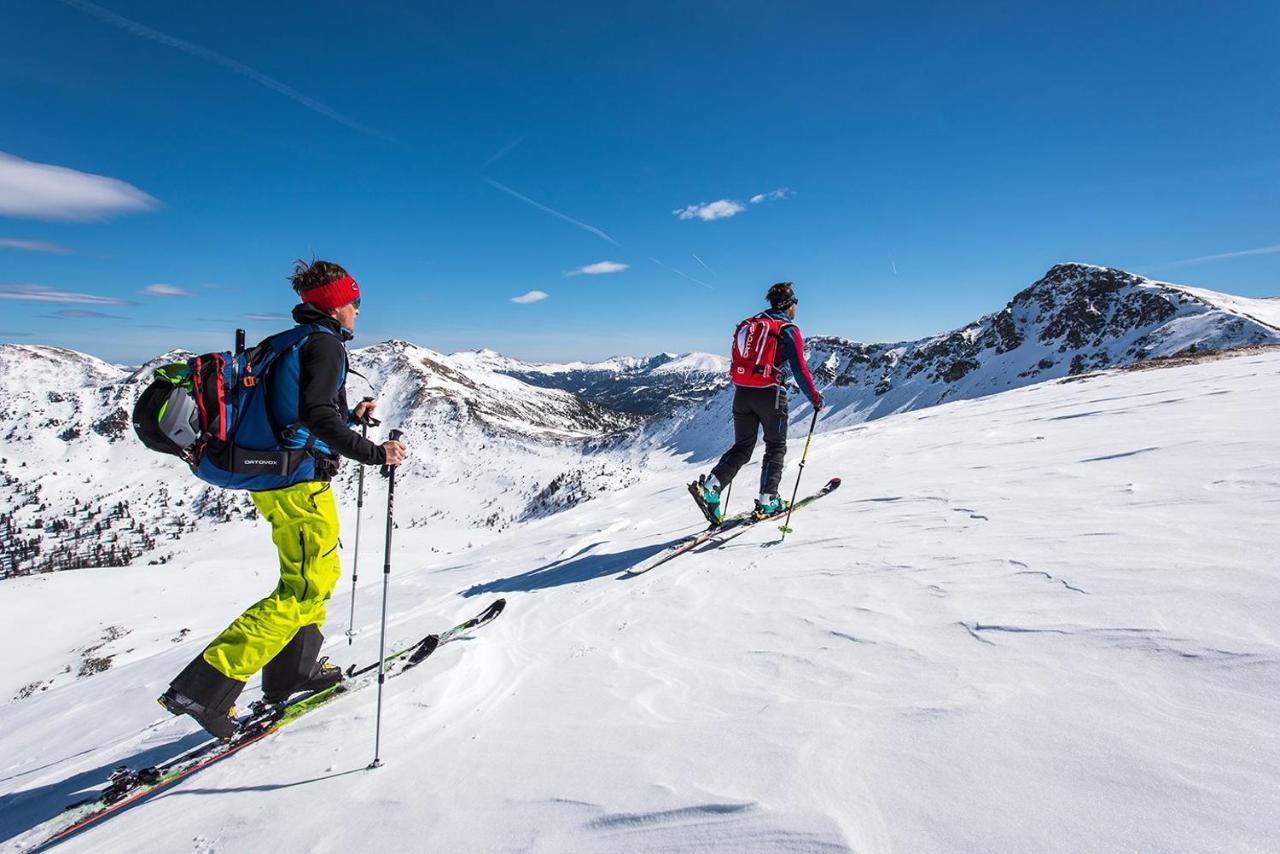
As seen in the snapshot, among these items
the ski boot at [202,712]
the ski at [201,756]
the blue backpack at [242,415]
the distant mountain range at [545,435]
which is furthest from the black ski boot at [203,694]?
the distant mountain range at [545,435]

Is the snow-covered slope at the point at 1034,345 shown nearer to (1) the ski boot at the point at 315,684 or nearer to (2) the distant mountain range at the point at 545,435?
(2) the distant mountain range at the point at 545,435

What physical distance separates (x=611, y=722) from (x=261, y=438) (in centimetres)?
324

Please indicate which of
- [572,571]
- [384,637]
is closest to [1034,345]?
[572,571]

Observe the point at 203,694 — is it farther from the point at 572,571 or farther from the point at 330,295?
the point at 572,571

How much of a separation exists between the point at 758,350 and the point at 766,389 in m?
0.61

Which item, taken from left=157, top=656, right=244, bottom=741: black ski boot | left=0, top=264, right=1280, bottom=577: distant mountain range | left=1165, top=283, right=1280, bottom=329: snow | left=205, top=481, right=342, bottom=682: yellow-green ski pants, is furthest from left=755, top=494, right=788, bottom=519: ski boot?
left=1165, top=283, right=1280, bottom=329: snow

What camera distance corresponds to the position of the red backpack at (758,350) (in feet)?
26.1

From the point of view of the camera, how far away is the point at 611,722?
359 cm

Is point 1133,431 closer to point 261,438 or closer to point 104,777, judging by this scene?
point 261,438

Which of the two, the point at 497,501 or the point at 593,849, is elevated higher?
the point at 593,849

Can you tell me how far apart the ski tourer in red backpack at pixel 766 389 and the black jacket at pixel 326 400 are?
207 inches

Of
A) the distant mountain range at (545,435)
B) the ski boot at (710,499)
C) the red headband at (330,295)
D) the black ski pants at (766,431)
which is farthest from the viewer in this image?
the distant mountain range at (545,435)

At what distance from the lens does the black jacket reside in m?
4.03

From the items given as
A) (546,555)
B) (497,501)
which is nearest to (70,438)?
(497,501)
